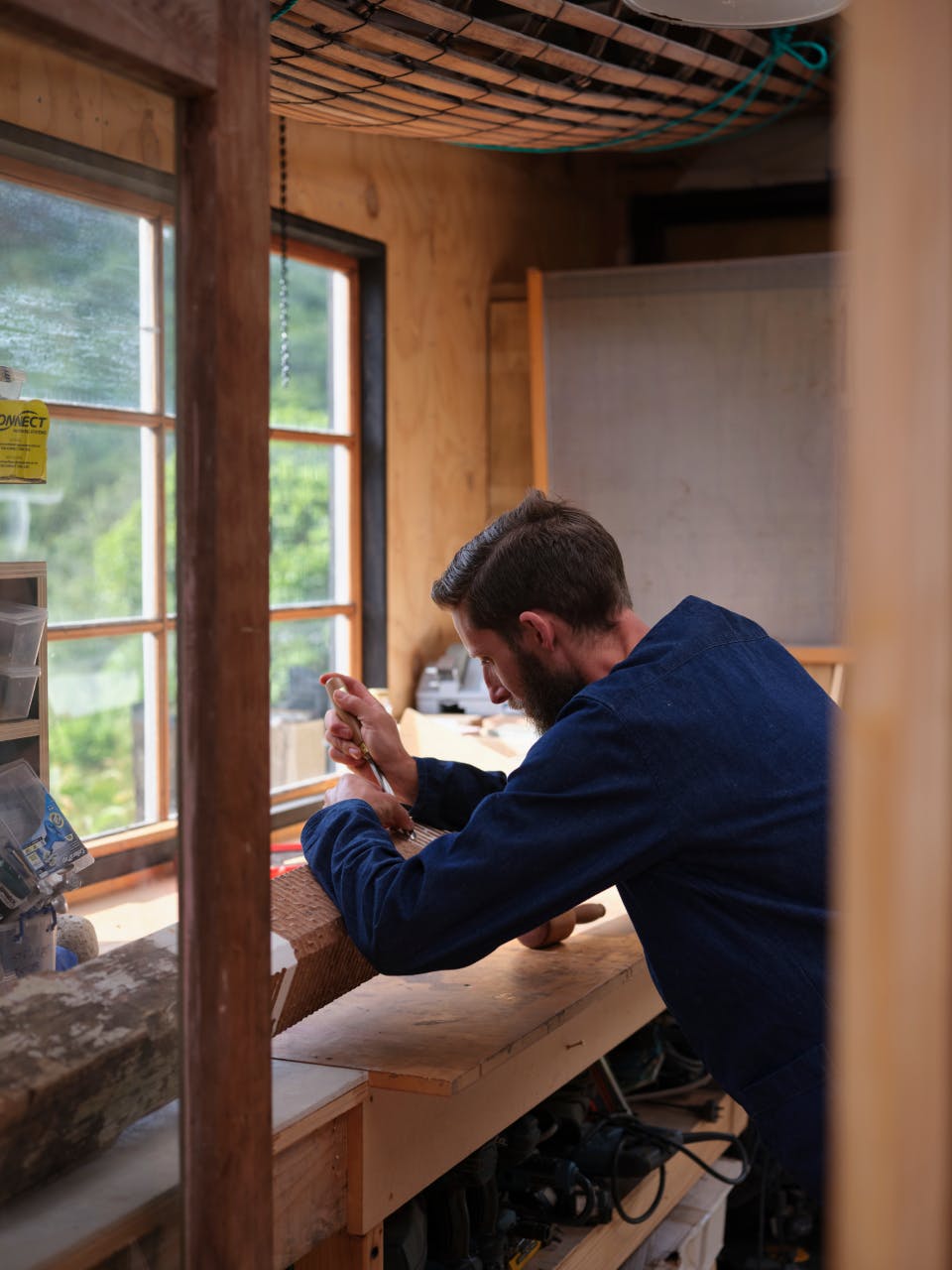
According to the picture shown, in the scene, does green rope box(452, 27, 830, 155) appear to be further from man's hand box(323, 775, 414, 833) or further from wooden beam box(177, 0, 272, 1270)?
wooden beam box(177, 0, 272, 1270)

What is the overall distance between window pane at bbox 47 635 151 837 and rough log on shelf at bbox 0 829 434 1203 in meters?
0.15

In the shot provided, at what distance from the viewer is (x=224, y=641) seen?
1.07 meters

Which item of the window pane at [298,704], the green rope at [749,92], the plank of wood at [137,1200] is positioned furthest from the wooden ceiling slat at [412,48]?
the window pane at [298,704]

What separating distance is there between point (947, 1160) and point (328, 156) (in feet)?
12.4

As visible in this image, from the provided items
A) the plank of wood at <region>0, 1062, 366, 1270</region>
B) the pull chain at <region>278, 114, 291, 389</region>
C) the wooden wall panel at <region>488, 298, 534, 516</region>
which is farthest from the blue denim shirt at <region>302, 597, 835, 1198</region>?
the wooden wall panel at <region>488, 298, 534, 516</region>

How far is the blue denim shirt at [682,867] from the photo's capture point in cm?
143

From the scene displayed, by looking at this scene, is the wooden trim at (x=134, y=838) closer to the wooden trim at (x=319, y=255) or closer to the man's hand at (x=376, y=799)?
the man's hand at (x=376, y=799)

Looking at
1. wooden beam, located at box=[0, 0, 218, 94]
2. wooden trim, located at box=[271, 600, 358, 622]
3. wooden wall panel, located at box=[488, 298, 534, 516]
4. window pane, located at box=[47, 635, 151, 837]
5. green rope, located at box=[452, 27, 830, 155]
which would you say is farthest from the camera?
wooden wall panel, located at box=[488, 298, 534, 516]

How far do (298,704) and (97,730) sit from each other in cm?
267

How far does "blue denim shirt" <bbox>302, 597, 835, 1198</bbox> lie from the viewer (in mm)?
1426

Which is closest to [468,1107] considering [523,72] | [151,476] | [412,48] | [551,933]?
[551,933]

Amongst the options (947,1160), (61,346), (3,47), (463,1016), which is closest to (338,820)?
(463,1016)

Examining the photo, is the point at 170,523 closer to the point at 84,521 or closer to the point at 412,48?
the point at 84,521

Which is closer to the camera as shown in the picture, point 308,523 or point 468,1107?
point 468,1107
